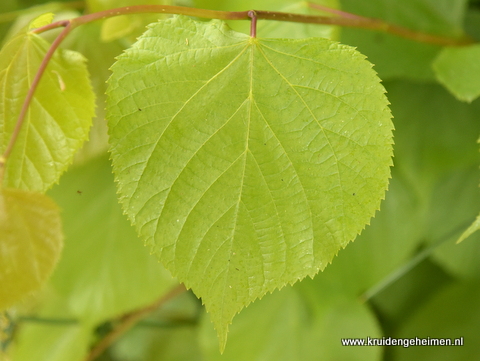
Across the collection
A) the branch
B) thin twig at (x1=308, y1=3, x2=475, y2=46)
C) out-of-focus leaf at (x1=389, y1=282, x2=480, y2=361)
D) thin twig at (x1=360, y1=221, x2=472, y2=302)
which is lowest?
out-of-focus leaf at (x1=389, y1=282, x2=480, y2=361)

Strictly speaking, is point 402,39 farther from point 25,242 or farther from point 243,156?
point 25,242

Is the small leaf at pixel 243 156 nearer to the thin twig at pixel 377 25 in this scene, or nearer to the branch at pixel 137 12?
the branch at pixel 137 12

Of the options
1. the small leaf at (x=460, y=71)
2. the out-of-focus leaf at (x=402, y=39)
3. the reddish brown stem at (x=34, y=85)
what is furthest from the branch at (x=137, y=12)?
the out-of-focus leaf at (x=402, y=39)

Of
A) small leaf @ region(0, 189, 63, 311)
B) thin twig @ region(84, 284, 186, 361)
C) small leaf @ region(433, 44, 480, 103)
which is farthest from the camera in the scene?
thin twig @ region(84, 284, 186, 361)

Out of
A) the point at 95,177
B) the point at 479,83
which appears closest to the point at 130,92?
the point at 479,83

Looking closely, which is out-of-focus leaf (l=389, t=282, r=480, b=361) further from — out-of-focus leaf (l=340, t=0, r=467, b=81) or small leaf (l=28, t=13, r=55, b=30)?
small leaf (l=28, t=13, r=55, b=30)

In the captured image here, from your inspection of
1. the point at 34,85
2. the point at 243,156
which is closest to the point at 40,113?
the point at 34,85


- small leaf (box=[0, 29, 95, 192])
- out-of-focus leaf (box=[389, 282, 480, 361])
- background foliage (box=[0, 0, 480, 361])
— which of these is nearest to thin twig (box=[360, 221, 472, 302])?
background foliage (box=[0, 0, 480, 361])
